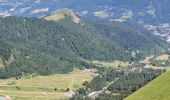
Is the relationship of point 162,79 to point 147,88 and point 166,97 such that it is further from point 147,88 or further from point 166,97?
point 166,97

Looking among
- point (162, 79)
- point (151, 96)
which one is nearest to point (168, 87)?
point (151, 96)

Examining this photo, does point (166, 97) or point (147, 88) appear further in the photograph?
point (147, 88)

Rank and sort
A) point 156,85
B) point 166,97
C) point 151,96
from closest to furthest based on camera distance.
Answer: point 166,97
point 151,96
point 156,85

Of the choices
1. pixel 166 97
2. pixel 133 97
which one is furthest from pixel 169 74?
pixel 166 97

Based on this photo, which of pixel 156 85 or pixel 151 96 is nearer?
pixel 151 96

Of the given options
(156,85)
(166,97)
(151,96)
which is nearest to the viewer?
(166,97)
